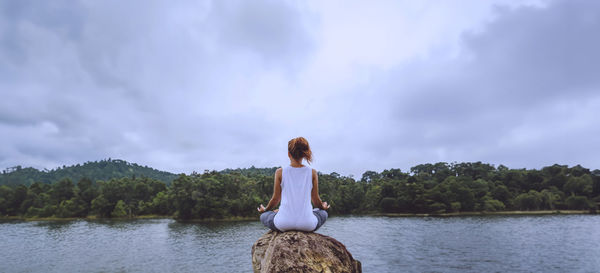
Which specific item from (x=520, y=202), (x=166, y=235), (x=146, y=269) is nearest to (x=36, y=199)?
(x=166, y=235)

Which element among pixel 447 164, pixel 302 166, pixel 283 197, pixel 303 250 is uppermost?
pixel 447 164

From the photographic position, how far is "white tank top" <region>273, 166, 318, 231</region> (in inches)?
195

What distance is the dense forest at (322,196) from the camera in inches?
3757

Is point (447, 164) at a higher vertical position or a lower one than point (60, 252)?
higher

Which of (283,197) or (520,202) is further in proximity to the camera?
(520,202)

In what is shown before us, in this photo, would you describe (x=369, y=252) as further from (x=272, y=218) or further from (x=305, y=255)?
(x=305, y=255)

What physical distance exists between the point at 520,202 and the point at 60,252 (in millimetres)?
118110

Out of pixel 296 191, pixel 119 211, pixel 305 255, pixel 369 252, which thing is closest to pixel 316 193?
pixel 296 191

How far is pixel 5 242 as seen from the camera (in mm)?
53344

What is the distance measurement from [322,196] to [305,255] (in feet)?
353

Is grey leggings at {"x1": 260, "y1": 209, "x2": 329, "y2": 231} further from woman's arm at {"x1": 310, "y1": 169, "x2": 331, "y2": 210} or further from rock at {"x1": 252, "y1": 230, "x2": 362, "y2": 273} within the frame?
rock at {"x1": 252, "y1": 230, "x2": 362, "y2": 273}

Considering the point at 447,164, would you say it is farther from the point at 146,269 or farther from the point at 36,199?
the point at 36,199

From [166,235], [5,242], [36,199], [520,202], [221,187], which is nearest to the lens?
[5,242]

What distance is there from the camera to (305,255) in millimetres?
4629
